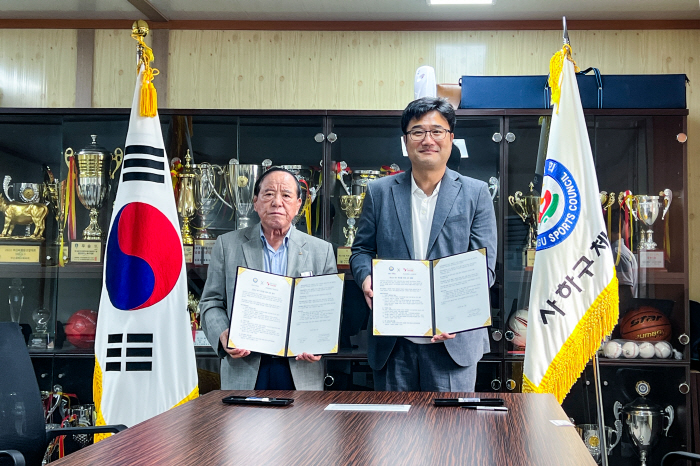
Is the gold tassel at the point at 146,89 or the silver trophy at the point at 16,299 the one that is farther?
the silver trophy at the point at 16,299

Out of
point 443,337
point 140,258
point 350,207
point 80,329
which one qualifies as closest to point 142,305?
point 140,258

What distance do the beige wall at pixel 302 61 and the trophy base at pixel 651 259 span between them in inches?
41.2

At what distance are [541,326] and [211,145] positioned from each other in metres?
1.77

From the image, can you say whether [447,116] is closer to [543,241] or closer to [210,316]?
[543,241]

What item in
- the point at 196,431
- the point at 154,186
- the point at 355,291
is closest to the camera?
the point at 196,431

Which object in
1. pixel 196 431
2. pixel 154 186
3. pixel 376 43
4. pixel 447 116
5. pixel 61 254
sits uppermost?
pixel 376 43

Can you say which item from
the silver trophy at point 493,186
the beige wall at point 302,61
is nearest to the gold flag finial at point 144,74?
the beige wall at point 302,61

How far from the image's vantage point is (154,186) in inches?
112

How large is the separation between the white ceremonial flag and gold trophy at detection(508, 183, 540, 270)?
0.89ft

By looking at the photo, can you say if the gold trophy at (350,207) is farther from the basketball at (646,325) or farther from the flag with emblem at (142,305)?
the basketball at (646,325)

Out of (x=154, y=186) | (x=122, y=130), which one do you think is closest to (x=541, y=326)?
(x=154, y=186)

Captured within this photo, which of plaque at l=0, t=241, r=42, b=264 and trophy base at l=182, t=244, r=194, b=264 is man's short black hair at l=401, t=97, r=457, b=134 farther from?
plaque at l=0, t=241, r=42, b=264

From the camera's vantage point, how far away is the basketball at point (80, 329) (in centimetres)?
310

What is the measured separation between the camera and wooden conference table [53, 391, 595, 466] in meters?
1.07
